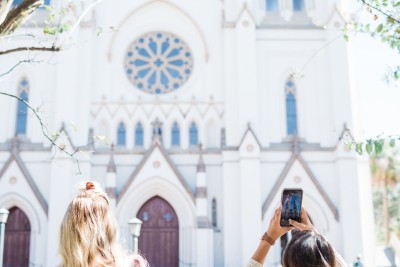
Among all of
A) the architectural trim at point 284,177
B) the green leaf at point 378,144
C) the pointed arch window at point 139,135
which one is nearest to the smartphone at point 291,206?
the green leaf at point 378,144

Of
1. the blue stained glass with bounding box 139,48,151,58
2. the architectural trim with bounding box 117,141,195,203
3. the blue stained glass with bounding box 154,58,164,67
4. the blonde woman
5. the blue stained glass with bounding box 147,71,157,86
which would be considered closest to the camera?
the blonde woman

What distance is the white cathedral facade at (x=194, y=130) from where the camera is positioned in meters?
20.6

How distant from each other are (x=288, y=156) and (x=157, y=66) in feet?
22.3

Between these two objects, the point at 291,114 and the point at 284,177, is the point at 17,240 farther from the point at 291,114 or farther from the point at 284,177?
the point at 291,114

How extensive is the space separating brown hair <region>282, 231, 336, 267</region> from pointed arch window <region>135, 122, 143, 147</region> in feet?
63.5

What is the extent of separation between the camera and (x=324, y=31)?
22.8m

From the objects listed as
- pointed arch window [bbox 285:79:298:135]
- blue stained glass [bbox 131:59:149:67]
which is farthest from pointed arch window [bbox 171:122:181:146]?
pointed arch window [bbox 285:79:298:135]

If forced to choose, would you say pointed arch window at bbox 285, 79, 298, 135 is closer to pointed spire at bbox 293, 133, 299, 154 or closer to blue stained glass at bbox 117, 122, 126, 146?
pointed spire at bbox 293, 133, 299, 154

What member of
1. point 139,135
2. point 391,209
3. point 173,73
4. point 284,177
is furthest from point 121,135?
point 391,209

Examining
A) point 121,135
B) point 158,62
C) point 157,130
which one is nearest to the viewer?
point 157,130

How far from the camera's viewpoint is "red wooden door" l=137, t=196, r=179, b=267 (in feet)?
68.8

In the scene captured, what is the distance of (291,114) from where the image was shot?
2220 centimetres

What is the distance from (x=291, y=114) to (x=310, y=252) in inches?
785

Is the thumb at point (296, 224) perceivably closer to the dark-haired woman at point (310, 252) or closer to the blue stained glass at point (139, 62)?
the dark-haired woman at point (310, 252)
